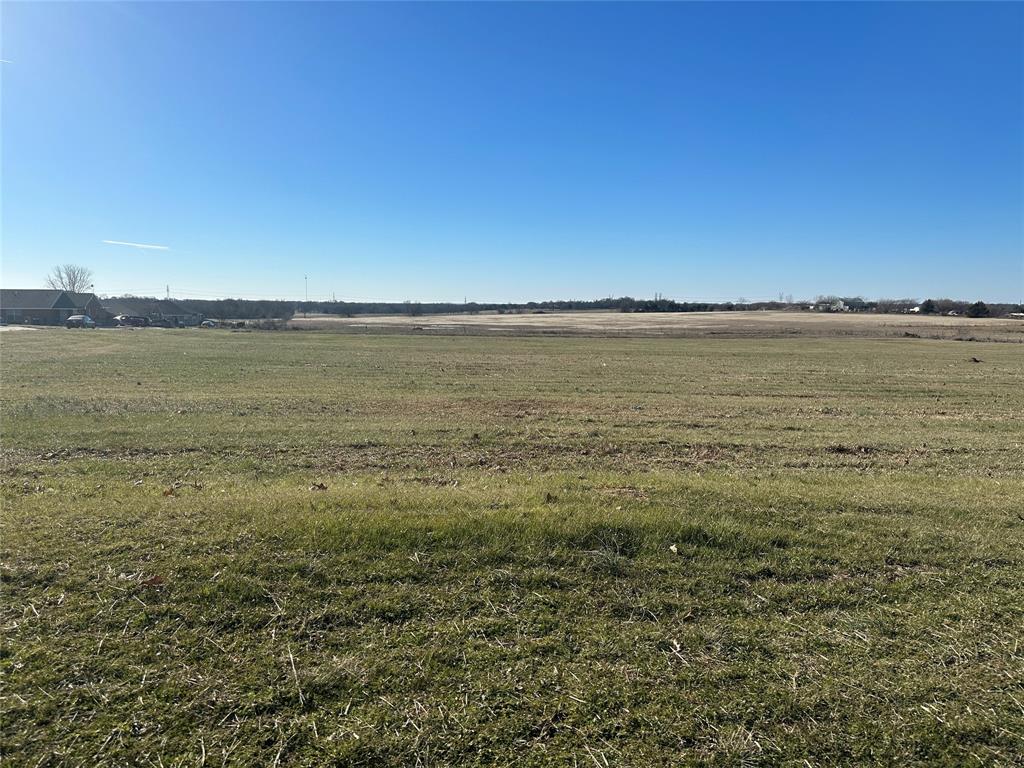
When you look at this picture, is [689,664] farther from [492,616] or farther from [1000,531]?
[1000,531]

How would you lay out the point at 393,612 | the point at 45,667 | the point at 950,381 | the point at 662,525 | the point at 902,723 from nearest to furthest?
1. the point at 902,723
2. the point at 45,667
3. the point at 393,612
4. the point at 662,525
5. the point at 950,381

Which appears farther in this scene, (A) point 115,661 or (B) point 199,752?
(A) point 115,661

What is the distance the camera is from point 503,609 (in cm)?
399

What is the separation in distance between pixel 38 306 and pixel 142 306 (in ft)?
103

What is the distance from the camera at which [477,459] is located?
888 centimetres

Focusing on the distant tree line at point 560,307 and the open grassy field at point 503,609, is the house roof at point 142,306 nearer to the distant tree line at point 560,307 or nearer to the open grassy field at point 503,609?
the distant tree line at point 560,307

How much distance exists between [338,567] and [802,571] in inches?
151

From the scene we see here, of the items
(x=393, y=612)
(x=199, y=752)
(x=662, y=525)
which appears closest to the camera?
(x=199, y=752)

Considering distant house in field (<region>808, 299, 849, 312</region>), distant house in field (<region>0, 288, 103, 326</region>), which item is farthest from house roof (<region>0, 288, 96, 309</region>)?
distant house in field (<region>808, 299, 849, 312</region>)

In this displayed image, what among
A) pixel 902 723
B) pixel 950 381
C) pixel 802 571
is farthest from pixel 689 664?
pixel 950 381

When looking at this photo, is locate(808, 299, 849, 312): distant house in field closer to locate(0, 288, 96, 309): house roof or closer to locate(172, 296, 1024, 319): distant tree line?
locate(172, 296, 1024, 319): distant tree line

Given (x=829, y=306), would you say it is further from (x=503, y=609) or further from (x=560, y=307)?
(x=503, y=609)

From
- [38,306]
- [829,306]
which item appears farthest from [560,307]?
[38,306]

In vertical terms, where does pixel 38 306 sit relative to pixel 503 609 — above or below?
above
